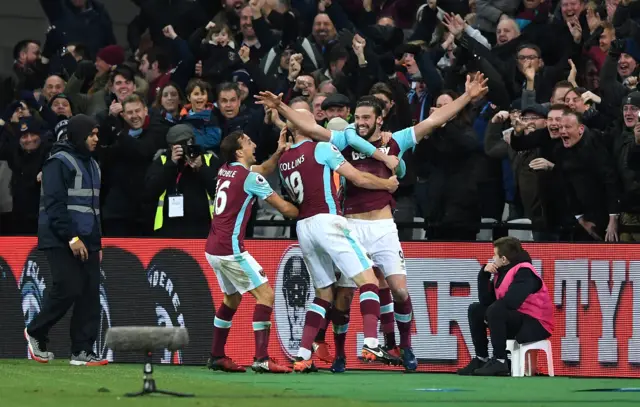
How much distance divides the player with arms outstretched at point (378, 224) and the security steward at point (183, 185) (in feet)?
6.58

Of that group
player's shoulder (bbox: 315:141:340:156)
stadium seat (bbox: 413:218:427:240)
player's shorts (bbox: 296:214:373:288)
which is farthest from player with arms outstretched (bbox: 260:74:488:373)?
stadium seat (bbox: 413:218:427:240)

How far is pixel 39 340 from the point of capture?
15.3 meters

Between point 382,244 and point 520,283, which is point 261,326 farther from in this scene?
point 520,283

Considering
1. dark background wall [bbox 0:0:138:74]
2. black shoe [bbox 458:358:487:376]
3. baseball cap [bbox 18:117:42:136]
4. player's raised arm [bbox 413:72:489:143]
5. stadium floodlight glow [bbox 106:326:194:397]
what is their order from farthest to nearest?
dark background wall [bbox 0:0:138:74] → baseball cap [bbox 18:117:42:136] → black shoe [bbox 458:358:487:376] → player's raised arm [bbox 413:72:489:143] → stadium floodlight glow [bbox 106:326:194:397]

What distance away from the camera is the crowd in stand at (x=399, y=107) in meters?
15.8

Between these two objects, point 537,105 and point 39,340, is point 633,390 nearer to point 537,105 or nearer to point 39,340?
point 537,105

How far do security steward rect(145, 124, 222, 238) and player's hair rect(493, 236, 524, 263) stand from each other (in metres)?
3.37

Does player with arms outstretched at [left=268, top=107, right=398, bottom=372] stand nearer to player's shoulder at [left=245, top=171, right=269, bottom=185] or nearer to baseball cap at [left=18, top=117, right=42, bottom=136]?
player's shoulder at [left=245, top=171, right=269, bottom=185]

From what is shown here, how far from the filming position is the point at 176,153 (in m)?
16.4

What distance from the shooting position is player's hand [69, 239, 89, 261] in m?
14.8

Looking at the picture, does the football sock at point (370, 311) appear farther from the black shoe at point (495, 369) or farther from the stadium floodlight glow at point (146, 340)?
the stadium floodlight glow at point (146, 340)

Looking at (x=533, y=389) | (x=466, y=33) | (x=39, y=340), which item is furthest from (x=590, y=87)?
(x=39, y=340)

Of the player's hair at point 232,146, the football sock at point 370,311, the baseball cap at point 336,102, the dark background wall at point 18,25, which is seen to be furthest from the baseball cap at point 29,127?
the dark background wall at point 18,25

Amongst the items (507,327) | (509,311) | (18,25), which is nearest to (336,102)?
(509,311)
